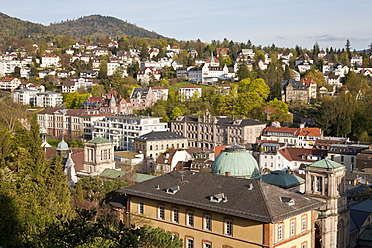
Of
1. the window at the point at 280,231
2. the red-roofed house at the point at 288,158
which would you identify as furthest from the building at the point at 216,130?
the window at the point at 280,231

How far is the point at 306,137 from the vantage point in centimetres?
8550

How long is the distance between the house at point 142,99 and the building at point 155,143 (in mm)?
37740

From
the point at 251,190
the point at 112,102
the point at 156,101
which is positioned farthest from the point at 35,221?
the point at 156,101

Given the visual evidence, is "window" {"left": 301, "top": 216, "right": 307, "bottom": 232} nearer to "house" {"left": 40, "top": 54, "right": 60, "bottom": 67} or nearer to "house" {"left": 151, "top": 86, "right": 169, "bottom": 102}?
"house" {"left": 151, "top": 86, "right": 169, "bottom": 102}

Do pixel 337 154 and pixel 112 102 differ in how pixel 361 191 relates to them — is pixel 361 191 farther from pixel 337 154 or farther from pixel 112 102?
pixel 112 102

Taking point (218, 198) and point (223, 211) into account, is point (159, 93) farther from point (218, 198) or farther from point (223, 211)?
point (223, 211)

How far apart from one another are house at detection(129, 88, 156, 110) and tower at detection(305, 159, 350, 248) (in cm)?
8788

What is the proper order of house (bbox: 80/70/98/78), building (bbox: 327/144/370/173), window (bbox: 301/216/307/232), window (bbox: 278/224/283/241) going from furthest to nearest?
house (bbox: 80/70/98/78)
building (bbox: 327/144/370/173)
window (bbox: 301/216/307/232)
window (bbox: 278/224/283/241)

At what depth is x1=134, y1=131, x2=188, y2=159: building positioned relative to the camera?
82.2 m

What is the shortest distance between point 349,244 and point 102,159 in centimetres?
2884

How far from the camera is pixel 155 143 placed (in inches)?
3268

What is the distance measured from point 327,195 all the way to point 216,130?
5651 cm

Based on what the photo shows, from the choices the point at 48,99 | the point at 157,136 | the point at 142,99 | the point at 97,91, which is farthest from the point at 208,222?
the point at 48,99

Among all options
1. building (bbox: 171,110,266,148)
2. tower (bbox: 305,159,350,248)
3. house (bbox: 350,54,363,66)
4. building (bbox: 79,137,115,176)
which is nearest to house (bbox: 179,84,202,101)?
building (bbox: 171,110,266,148)
